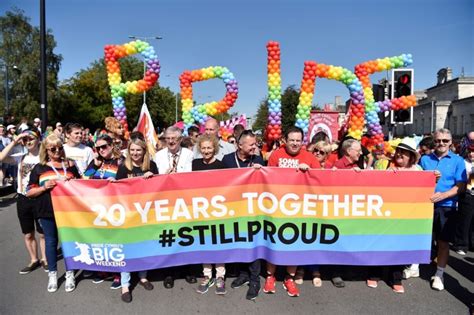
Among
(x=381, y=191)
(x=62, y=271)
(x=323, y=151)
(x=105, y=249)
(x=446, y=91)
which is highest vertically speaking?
(x=446, y=91)

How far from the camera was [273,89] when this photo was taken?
27.2ft

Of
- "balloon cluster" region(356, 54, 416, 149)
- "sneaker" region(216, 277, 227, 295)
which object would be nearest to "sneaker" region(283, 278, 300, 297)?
"sneaker" region(216, 277, 227, 295)

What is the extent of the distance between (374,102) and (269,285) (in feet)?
21.5

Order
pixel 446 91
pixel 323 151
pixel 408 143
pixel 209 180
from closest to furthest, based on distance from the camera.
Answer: pixel 209 180 → pixel 408 143 → pixel 323 151 → pixel 446 91

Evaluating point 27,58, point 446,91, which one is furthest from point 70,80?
point 446,91

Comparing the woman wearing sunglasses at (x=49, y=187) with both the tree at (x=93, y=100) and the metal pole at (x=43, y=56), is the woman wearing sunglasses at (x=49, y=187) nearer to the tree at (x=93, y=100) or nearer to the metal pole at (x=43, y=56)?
the metal pole at (x=43, y=56)

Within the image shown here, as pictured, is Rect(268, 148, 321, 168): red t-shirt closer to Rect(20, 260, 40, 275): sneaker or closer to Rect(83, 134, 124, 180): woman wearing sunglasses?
Rect(83, 134, 124, 180): woman wearing sunglasses

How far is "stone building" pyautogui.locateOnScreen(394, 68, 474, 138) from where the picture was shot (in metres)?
54.8

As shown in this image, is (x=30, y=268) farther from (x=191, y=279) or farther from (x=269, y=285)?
(x=269, y=285)

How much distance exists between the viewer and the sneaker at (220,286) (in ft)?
13.5

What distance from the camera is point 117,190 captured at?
4.16 m

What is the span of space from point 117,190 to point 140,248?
705 mm

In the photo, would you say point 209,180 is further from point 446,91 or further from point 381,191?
point 446,91

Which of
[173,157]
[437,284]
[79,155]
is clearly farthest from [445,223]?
[79,155]
